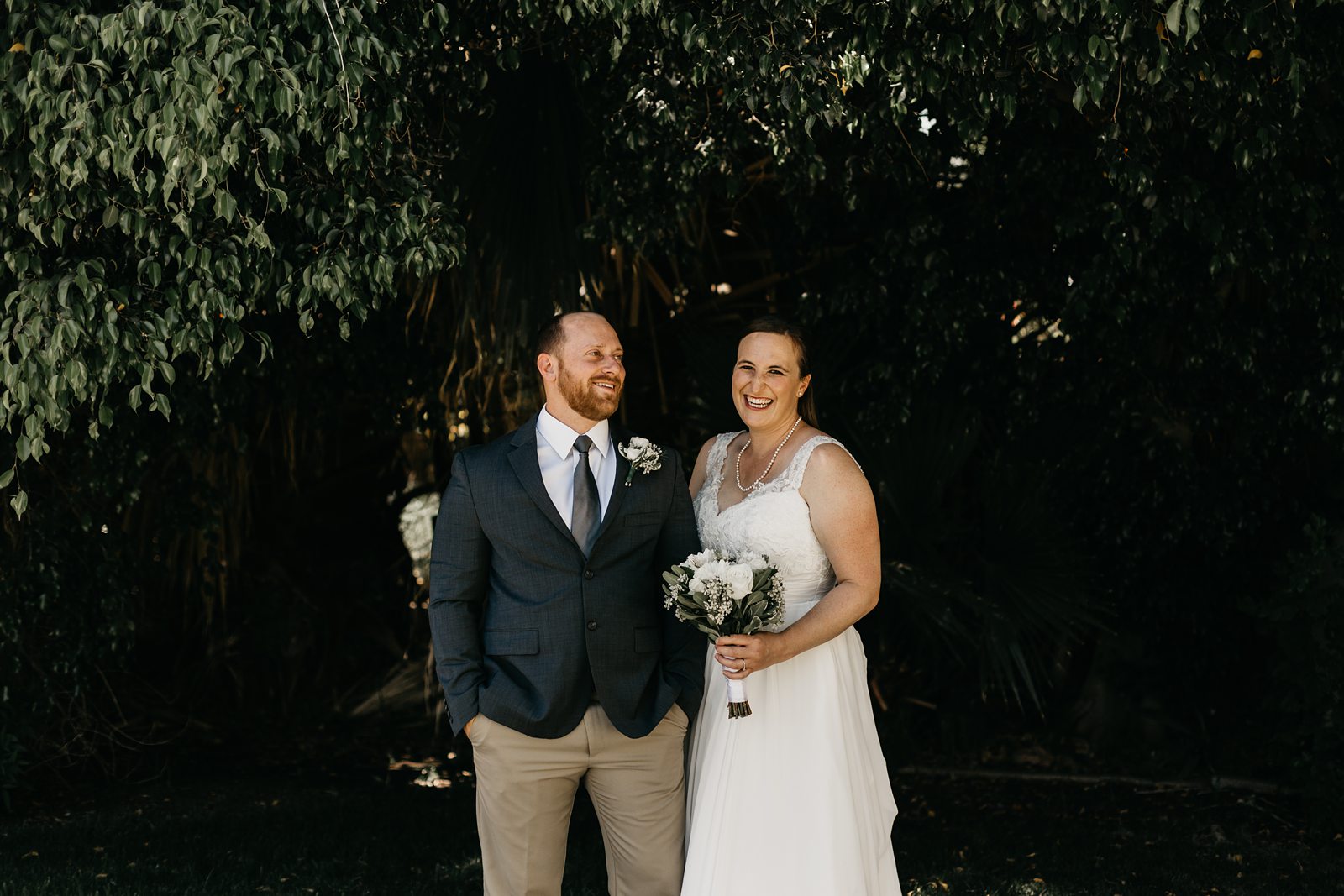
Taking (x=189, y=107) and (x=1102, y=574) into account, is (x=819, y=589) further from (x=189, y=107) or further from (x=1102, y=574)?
(x=1102, y=574)

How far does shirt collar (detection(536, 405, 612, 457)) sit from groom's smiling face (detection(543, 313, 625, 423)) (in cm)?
6

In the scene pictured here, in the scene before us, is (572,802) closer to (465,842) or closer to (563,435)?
(563,435)

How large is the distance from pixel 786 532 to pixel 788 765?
660mm

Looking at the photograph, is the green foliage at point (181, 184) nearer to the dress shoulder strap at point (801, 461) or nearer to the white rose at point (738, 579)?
the dress shoulder strap at point (801, 461)

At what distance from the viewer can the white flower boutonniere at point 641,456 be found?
3496 mm

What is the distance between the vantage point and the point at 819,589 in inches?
149

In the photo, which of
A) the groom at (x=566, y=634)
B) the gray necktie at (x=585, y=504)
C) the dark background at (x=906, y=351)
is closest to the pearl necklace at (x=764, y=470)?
the groom at (x=566, y=634)

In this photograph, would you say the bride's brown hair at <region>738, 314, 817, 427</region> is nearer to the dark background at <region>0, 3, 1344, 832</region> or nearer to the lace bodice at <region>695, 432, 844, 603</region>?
the lace bodice at <region>695, 432, 844, 603</region>

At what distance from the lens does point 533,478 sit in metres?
3.51

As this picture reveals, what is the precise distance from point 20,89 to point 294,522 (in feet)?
19.2

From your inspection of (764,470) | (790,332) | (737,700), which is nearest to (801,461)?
(764,470)

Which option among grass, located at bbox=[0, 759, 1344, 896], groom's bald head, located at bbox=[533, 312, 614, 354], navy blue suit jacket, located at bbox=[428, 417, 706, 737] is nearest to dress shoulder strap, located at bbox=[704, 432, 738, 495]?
navy blue suit jacket, located at bbox=[428, 417, 706, 737]

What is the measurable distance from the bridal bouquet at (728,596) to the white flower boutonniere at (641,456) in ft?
0.93

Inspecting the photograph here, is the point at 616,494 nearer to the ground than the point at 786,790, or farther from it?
farther from it
